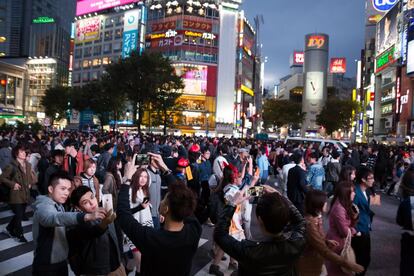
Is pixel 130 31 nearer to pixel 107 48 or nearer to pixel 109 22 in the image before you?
pixel 107 48

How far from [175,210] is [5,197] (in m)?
6.02

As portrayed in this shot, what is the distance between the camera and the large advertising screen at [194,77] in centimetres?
6875

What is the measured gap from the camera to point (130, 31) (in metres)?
74.4

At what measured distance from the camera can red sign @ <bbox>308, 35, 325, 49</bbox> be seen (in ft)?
318

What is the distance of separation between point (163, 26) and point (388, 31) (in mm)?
38879

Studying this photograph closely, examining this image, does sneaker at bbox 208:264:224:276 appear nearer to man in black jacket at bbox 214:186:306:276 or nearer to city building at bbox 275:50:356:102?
man in black jacket at bbox 214:186:306:276

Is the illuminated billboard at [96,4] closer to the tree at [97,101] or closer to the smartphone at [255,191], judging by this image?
the tree at [97,101]

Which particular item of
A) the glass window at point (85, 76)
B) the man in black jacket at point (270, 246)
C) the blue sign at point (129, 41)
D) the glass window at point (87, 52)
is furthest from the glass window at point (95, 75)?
the man in black jacket at point (270, 246)

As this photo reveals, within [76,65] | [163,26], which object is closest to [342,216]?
[163,26]

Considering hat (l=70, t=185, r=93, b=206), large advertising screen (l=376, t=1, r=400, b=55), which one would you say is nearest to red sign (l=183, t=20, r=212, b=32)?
large advertising screen (l=376, t=1, r=400, b=55)

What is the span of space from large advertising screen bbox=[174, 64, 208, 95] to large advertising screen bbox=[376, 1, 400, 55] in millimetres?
30833

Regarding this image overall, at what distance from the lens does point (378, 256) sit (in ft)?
23.4

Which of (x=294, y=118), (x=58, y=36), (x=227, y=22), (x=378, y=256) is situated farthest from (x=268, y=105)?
(x=378, y=256)

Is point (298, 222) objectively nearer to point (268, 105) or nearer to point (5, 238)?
point (5, 238)
